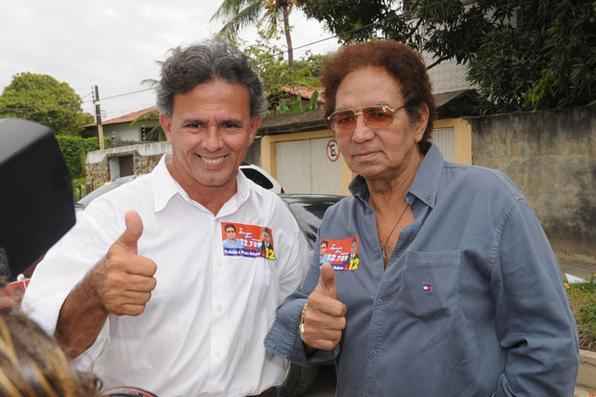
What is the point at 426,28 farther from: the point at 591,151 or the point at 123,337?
the point at 123,337

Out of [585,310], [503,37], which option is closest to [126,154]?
[503,37]

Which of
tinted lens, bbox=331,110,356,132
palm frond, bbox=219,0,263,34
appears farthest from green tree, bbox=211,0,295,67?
tinted lens, bbox=331,110,356,132

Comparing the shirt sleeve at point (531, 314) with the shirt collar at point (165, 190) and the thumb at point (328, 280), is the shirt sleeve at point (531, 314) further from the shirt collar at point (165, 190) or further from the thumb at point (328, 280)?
the shirt collar at point (165, 190)

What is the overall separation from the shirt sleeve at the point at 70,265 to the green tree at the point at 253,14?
54.6 ft

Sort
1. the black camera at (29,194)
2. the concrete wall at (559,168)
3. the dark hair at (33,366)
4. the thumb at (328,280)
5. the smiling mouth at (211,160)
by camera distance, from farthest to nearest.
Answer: the concrete wall at (559,168)
the smiling mouth at (211,160)
the thumb at (328,280)
the black camera at (29,194)
the dark hair at (33,366)

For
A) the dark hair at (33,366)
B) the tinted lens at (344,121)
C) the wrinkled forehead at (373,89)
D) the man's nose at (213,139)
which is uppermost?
the wrinkled forehead at (373,89)

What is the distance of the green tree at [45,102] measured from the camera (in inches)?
1356

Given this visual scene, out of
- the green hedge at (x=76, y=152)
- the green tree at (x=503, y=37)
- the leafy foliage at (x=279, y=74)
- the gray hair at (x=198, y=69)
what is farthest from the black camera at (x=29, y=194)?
the green hedge at (x=76, y=152)

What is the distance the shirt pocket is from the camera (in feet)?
5.80

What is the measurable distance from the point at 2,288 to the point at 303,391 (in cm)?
394

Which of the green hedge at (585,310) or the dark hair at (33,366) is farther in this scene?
the green hedge at (585,310)

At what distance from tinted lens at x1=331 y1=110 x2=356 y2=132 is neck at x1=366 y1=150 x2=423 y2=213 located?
0.21m

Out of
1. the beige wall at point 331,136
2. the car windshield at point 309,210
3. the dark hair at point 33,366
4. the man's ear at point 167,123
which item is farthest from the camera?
the beige wall at point 331,136

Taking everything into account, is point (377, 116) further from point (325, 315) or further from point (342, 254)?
point (325, 315)
